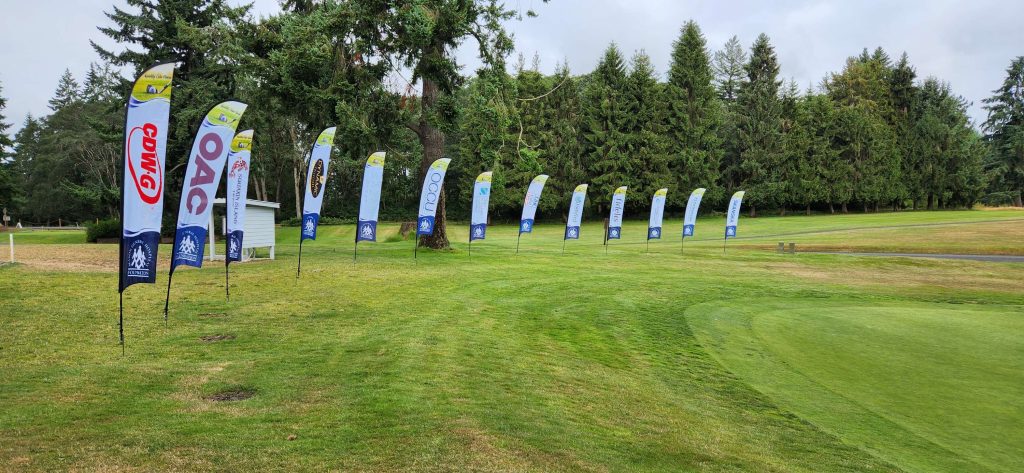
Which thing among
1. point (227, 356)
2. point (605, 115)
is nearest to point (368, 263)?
point (227, 356)

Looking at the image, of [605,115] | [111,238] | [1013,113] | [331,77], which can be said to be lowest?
[111,238]

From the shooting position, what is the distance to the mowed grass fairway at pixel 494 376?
4.85 m

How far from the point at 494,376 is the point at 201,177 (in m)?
5.81

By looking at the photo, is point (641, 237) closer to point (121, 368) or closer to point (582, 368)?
point (582, 368)

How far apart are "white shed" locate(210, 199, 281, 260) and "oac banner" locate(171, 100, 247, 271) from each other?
26.8 ft

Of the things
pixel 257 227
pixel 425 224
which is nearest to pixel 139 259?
pixel 257 227

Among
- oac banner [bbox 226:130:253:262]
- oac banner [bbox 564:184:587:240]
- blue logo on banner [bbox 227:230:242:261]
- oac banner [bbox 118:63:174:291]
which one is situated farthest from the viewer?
oac banner [bbox 564:184:587:240]

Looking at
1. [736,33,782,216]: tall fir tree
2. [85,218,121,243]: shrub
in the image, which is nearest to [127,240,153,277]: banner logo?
[85,218,121,243]: shrub

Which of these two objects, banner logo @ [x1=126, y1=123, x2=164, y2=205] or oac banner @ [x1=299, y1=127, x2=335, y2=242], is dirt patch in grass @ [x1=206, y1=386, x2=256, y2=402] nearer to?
banner logo @ [x1=126, y1=123, x2=164, y2=205]

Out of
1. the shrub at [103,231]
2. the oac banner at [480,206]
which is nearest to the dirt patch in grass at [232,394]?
the oac banner at [480,206]

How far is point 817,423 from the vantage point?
658cm

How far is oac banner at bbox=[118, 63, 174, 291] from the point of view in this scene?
703cm

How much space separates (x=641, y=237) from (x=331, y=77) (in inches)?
966

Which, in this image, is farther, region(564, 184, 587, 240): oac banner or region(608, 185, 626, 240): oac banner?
region(608, 185, 626, 240): oac banner
